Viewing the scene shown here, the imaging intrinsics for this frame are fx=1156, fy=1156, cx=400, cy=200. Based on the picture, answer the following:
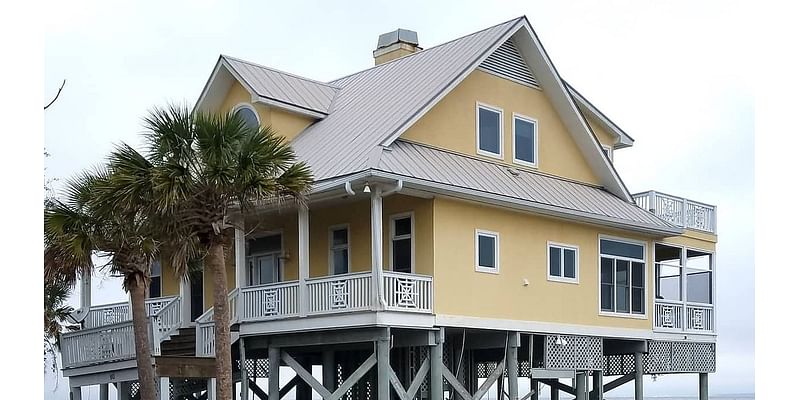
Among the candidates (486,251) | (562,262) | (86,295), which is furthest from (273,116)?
(86,295)

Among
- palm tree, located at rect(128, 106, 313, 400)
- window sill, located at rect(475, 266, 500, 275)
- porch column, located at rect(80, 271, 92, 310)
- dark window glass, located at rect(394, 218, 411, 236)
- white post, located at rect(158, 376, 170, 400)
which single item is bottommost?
white post, located at rect(158, 376, 170, 400)

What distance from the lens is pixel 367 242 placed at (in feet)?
76.3

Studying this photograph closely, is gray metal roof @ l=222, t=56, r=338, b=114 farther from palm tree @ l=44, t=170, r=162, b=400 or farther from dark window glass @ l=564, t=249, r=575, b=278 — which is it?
dark window glass @ l=564, t=249, r=575, b=278

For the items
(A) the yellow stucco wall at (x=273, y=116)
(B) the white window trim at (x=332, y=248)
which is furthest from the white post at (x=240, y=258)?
(A) the yellow stucco wall at (x=273, y=116)

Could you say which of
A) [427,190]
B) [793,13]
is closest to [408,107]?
[427,190]

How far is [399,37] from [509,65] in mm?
5585

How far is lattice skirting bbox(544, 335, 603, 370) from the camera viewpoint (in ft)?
82.2

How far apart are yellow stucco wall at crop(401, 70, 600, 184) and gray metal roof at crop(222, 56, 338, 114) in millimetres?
3363

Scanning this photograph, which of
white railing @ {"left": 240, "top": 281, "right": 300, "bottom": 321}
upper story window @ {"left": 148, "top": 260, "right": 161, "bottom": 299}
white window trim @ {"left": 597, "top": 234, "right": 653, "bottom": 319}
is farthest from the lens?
upper story window @ {"left": 148, "top": 260, "right": 161, "bottom": 299}

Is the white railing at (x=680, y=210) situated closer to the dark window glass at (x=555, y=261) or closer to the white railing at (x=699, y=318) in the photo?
the white railing at (x=699, y=318)

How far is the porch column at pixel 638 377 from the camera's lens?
1113 inches

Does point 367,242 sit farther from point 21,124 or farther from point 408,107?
point 21,124

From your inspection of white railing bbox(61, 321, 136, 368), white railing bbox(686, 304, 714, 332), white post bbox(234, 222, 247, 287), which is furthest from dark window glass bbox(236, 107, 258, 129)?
white railing bbox(686, 304, 714, 332)

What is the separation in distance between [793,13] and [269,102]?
690 inches
